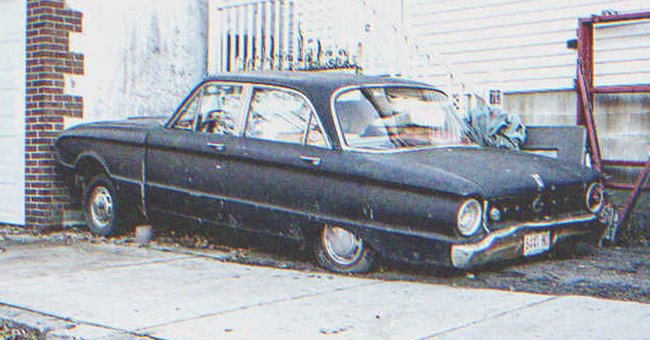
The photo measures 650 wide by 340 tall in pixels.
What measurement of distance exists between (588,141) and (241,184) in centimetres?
381

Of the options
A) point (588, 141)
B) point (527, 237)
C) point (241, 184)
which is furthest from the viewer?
point (588, 141)

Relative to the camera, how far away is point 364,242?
6582 millimetres

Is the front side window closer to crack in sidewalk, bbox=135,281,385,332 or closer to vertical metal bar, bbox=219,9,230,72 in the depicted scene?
crack in sidewalk, bbox=135,281,385,332

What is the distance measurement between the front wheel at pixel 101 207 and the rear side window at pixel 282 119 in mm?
1897

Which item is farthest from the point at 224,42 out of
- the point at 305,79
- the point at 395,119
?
the point at 395,119

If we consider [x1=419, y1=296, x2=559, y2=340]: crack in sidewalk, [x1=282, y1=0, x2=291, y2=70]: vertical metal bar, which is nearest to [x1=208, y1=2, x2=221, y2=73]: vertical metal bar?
[x1=282, y1=0, x2=291, y2=70]: vertical metal bar

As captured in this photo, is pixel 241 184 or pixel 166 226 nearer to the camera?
pixel 241 184

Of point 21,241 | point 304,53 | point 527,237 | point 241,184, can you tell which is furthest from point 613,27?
point 21,241

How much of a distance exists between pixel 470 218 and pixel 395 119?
130 centimetres

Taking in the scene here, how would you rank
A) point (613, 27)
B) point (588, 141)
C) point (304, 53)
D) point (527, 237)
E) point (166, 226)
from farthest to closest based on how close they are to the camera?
point (304, 53), point (613, 27), point (588, 141), point (166, 226), point (527, 237)

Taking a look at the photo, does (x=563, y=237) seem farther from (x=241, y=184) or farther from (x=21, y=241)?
(x=21, y=241)

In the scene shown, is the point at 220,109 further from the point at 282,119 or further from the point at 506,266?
the point at 506,266

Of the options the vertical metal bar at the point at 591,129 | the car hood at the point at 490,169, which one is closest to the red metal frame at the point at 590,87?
the vertical metal bar at the point at 591,129

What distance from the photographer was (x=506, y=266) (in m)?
6.93
